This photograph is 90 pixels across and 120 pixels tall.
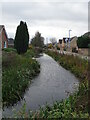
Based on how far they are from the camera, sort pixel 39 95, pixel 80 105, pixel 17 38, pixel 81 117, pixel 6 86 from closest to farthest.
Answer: pixel 81 117 < pixel 80 105 < pixel 6 86 < pixel 39 95 < pixel 17 38

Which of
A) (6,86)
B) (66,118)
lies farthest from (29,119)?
(6,86)

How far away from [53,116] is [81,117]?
2.02 feet

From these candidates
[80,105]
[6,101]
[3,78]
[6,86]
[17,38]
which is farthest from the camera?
[17,38]

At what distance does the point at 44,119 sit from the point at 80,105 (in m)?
1.04

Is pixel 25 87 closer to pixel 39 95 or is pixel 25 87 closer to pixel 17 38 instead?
pixel 39 95

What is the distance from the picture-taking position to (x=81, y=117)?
4.10 metres

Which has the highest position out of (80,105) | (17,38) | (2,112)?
(17,38)

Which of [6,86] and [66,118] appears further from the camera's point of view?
[6,86]

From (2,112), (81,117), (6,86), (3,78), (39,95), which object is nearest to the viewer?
(81,117)

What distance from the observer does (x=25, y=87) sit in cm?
841

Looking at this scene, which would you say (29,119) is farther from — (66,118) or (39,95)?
(39,95)

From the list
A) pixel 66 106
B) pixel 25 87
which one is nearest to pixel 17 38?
pixel 25 87

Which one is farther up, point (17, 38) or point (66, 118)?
point (17, 38)

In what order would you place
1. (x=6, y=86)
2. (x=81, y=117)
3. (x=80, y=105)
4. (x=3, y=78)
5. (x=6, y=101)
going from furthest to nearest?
(x=3, y=78) < (x=6, y=86) < (x=6, y=101) < (x=80, y=105) < (x=81, y=117)
